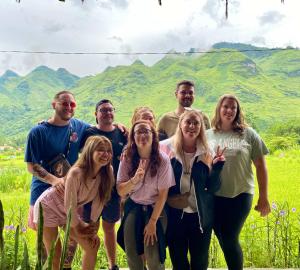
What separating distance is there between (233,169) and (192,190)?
23 cm

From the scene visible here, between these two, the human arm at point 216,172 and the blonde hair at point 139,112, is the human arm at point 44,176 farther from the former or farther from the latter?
the human arm at point 216,172

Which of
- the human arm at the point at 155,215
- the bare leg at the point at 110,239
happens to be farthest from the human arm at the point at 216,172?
the bare leg at the point at 110,239

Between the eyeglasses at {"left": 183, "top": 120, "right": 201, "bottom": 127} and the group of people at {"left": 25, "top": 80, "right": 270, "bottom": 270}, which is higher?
the eyeglasses at {"left": 183, "top": 120, "right": 201, "bottom": 127}

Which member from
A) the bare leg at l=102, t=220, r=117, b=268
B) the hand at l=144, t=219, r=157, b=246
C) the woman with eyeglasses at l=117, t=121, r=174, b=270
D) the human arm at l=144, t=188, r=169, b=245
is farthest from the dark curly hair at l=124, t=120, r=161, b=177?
the bare leg at l=102, t=220, r=117, b=268

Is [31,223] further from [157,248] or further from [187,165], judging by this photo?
[187,165]

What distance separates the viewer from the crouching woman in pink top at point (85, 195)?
82.6 inches

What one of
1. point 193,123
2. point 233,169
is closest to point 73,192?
point 193,123

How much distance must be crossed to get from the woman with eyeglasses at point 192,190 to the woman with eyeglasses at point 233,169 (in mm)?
72

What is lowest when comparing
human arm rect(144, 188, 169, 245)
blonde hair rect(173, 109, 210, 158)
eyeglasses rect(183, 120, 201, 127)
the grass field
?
the grass field

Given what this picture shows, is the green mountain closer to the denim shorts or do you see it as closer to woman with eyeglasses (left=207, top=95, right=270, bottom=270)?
the denim shorts

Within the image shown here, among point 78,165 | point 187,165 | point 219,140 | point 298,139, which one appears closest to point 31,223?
point 78,165

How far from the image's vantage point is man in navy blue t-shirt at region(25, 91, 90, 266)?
2.19 metres

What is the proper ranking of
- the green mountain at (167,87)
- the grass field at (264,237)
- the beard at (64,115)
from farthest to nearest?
the green mountain at (167,87) → the grass field at (264,237) → the beard at (64,115)

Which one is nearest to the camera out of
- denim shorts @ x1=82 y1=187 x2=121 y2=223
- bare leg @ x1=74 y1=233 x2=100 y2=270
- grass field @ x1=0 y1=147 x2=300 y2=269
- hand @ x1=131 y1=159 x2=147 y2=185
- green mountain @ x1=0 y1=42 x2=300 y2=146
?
hand @ x1=131 y1=159 x2=147 y2=185
